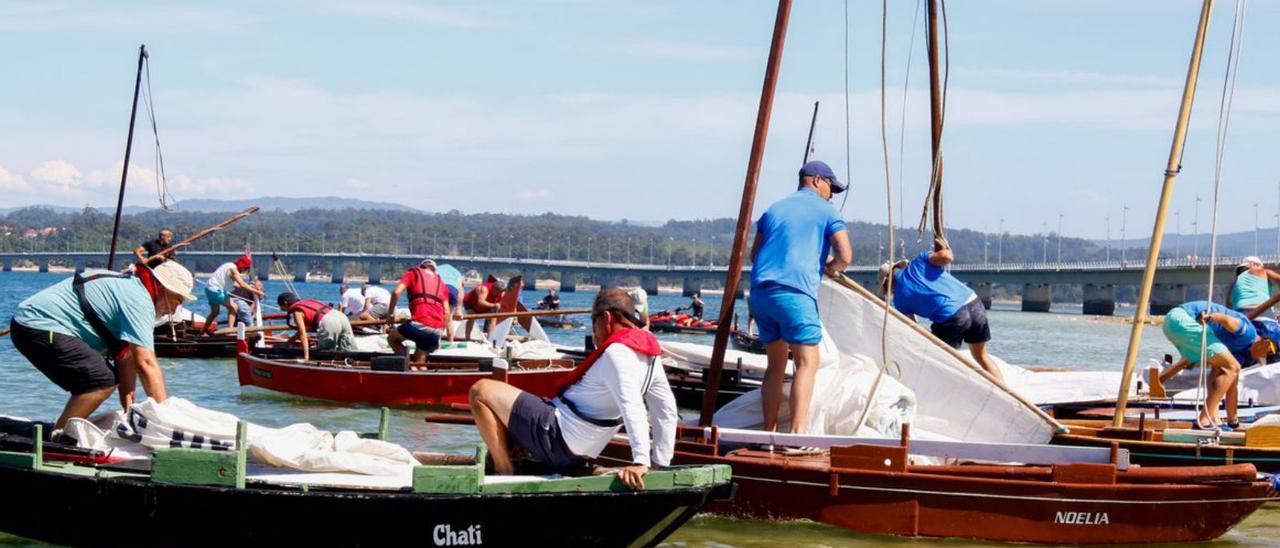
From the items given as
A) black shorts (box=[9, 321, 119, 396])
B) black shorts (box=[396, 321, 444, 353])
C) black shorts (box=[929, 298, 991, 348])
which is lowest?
black shorts (box=[396, 321, 444, 353])

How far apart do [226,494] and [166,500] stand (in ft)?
1.25

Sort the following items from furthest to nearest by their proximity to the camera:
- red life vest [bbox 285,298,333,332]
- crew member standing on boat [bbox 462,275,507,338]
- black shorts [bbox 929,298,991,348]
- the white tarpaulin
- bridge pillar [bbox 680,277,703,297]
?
1. bridge pillar [bbox 680,277,703,297]
2. crew member standing on boat [bbox 462,275,507,338]
3. red life vest [bbox 285,298,333,332]
4. black shorts [bbox 929,298,991,348]
5. the white tarpaulin

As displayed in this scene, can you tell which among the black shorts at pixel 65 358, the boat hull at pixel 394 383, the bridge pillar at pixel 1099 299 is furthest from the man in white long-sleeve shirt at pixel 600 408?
the bridge pillar at pixel 1099 299

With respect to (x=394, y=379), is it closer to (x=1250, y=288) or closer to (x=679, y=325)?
(x=1250, y=288)

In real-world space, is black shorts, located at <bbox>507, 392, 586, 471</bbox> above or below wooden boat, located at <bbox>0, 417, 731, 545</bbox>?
above

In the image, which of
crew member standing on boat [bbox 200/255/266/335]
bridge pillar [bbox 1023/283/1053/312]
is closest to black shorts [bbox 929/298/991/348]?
crew member standing on boat [bbox 200/255/266/335]

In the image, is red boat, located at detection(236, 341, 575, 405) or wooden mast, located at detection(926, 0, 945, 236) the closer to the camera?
wooden mast, located at detection(926, 0, 945, 236)

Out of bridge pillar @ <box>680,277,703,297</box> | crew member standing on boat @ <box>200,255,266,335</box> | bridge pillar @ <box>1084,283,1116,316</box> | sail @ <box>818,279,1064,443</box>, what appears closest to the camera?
sail @ <box>818,279,1064,443</box>

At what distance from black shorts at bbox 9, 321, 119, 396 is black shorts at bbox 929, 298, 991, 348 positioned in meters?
→ 7.13

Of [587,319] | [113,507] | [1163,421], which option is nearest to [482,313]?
[1163,421]

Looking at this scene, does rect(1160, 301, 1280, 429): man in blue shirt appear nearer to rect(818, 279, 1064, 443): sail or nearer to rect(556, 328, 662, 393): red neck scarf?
rect(818, 279, 1064, 443): sail

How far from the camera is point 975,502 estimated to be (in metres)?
10.7

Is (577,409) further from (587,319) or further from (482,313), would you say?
(587,319)

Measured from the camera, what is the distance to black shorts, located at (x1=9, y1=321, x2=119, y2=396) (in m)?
9.64
